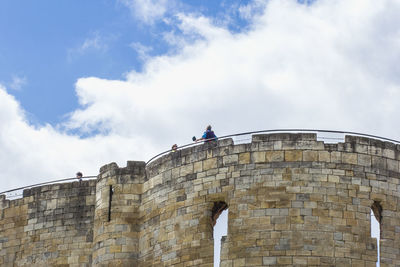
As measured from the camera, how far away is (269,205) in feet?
87.0

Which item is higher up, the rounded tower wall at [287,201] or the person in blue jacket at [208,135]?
the person in blue jacket at [208,135]

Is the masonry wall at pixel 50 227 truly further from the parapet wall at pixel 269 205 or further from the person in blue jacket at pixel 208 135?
the person in blue jacket at pixel 208 135

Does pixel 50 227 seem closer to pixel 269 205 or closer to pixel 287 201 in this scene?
pixel 269 205

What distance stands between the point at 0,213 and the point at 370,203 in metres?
11.6

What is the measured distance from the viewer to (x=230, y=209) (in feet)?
88.3

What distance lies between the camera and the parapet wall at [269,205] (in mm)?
26141

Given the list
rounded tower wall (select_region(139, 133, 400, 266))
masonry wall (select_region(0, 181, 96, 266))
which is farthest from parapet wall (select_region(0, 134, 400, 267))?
masonry wall (select_region(0, 181, 96, 266))

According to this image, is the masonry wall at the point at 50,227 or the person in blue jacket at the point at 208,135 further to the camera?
the masonry wall at the point at 50,227

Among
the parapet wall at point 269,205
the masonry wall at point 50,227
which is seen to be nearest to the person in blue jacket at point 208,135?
the parapet wall at point 269,205

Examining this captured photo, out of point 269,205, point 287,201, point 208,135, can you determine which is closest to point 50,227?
point 208,135

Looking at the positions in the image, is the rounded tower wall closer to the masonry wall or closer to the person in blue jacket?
the person in blue jacket

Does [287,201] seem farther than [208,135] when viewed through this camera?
No

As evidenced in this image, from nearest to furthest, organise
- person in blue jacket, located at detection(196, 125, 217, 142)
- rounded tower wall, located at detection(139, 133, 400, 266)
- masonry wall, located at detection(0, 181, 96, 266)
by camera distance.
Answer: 1. rounded tower wall, located at detection(139, 133, 400, 266)
2. person in blue jacket, located at detection(196, 125, 217, 142)
3. masonry wall, located at detection(0, 181, 96, 266)

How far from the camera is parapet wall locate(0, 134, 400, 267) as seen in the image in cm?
2614
